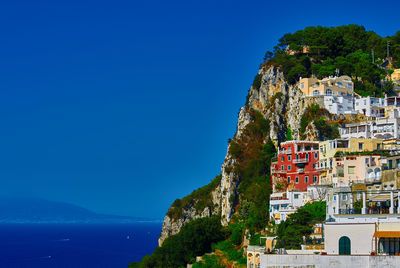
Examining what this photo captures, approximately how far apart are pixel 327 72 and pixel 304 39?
10.8 m

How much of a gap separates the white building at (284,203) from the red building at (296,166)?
7.32 feet

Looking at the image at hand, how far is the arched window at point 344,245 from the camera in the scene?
141ft

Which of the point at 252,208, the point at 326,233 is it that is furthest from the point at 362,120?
the point at 326,233

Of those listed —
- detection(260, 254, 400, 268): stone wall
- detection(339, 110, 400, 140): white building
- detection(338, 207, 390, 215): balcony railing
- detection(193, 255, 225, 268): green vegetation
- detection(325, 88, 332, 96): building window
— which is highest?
detection(325, 88, 332, 96): building window

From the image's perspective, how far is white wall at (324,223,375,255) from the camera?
42.3 metres

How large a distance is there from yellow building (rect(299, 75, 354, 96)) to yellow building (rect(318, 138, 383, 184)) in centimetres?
1376

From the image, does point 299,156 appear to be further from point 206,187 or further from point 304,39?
point 206,187

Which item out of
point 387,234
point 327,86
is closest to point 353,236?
point 387,234

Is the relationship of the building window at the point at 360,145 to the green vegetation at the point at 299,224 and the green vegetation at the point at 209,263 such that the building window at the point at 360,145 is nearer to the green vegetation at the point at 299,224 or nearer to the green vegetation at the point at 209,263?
the green vegetation at the point at 299,224

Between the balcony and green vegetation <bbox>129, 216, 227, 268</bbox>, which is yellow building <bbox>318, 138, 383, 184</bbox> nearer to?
the balcony

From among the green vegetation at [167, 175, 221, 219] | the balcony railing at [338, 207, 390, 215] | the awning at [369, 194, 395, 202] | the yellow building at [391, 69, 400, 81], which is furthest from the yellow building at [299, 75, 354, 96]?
the balcony railing at [338, 207, 390, 215]

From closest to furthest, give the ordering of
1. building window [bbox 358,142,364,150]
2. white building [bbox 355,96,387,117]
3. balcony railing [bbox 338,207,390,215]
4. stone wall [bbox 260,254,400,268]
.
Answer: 1. stone wall [bbox 260,254,400,268]
2. balcony railing [bbox 338,207,390,215]
3. building window [bbox 358,142,364,150]
4. white building [bbox 355,96,387,117]

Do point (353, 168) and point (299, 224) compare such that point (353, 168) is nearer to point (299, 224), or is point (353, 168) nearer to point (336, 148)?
point (336, 148)

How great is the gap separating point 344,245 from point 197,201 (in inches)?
2609
